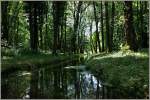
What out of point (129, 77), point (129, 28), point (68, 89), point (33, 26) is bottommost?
point (68, 89)

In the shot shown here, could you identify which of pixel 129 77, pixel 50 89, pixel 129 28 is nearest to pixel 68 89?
pixel 50 89

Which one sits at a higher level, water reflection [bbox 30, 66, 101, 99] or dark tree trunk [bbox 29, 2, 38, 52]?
dark tree trunk [bbox 29, 2, 38, 52]

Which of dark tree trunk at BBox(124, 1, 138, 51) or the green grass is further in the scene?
dark tree trunk at BBox(124, 1, 138, 51)

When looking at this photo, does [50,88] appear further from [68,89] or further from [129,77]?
[129,77]

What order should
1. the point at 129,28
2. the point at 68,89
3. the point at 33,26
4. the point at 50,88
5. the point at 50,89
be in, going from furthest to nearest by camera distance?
the point at 33,26, the point at 129,28, the point at 50,88, the point at 68,89, the point at 50,89

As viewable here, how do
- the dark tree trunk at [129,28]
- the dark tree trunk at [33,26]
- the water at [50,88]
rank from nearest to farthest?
the water at [50,88] → the dark tree trunk at [129,28] → the dark tree trunk at [33,26]

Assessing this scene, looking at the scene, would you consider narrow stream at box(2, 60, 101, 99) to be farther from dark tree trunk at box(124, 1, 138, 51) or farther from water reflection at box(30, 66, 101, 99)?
dark tree trunk at box(124, 1, 138, 51)

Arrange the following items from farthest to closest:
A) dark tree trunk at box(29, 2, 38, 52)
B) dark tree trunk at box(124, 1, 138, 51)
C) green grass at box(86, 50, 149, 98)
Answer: dark tree trunk at box(29, 2, 38, 52) < dark tree trunk at box(124, 1, 138, 51) < green grass at box(86, 50, 149, 98)

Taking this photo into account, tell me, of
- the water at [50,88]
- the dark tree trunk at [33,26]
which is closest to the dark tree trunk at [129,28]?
the water at [50,88]

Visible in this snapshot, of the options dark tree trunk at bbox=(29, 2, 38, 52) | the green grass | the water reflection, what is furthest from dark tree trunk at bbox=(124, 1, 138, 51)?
dark tree trunk at bbox=(29, 2, 38, 52)

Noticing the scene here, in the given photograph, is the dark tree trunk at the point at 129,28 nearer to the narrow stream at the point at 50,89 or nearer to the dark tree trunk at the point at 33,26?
the narrow stream at the point at 50,89

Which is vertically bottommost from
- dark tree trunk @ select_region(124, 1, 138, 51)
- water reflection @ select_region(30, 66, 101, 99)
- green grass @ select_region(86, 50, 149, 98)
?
water reflection @ select_region(30, 66, 101, 99)

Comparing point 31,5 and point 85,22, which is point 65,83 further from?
point 85,22

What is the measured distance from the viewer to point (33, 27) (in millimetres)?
38031
